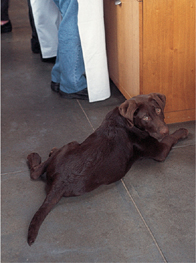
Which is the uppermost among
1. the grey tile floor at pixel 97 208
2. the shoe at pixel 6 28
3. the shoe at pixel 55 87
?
the shoe at pixel 6 28

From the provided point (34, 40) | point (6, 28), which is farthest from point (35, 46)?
point (6, 28)

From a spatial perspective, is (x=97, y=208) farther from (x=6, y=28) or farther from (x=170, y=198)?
(x=6, y=28)

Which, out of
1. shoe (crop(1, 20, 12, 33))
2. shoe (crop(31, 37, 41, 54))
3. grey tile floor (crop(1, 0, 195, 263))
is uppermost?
shoe (crop(1, 20, 12, 33))

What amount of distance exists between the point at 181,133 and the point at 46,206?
1208 millimetres

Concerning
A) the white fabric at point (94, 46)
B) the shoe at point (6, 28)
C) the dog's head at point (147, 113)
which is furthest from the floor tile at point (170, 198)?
the shoe at point (6, 28)

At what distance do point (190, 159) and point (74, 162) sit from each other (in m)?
0.86

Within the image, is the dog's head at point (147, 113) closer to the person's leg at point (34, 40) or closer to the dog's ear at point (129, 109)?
the dog's ear at point (129, 109)

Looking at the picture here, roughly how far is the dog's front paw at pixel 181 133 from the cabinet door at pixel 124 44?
1.48ft

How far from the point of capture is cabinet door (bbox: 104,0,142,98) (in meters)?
2.64

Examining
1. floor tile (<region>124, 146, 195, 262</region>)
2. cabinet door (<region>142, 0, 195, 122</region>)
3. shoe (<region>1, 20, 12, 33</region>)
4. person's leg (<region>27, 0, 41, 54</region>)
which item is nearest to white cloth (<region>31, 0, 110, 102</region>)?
cabinet door (<region>142, 0, 195, 122</region>)

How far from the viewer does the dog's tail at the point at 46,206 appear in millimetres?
1823

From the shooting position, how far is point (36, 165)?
7.80ft

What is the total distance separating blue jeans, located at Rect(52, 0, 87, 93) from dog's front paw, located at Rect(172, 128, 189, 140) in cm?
115

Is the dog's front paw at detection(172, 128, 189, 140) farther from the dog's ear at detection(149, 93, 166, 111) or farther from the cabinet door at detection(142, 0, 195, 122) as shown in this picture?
the dog's ear at detection(149, 93, 166, 111)
